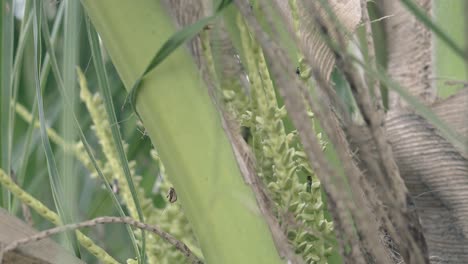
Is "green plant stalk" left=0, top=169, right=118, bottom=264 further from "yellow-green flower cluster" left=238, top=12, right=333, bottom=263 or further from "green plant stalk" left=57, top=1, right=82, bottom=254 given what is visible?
"yellow-green flower cluster" left=238, top=12, right=333, bottom=263

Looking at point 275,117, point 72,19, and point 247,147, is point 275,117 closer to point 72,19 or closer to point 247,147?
point 247,147

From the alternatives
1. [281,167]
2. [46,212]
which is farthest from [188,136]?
[46,212]

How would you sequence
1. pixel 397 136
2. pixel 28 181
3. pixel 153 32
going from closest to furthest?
pixel 153 32 < pixel 397 136 < pixel 28 181

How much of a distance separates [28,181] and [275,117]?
77 centimetres

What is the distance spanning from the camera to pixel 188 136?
1.56ft

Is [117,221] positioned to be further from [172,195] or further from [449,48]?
[449,48]

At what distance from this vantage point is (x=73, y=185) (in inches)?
20.3

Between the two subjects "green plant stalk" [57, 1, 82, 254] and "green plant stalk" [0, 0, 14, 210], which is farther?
"green plant stalk" [0, 0, 14, 210]

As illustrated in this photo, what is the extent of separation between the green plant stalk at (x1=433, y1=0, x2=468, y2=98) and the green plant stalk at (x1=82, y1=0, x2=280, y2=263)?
0.22 meters

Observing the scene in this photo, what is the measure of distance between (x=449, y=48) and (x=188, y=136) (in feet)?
0.90

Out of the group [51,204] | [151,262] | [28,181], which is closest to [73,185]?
[151,262]

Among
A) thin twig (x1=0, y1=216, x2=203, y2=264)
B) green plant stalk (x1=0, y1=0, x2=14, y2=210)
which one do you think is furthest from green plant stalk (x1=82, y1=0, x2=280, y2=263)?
green plant stalk (x1=0, y1=0, x2=14, y2=210)

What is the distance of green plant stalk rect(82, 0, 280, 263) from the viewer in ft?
1.51

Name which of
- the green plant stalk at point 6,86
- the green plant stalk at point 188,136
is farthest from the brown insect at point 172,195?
the green plant stalk at point 6,86
